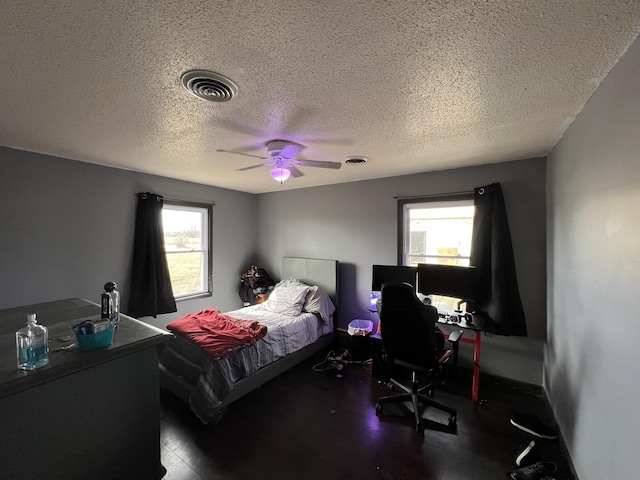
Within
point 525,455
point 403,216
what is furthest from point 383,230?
point 525,455

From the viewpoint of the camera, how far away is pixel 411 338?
2.19 meters

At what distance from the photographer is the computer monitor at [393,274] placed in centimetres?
308

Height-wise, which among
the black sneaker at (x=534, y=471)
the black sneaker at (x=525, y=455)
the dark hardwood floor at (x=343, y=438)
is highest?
the black sneaker at (x=534, y=471)

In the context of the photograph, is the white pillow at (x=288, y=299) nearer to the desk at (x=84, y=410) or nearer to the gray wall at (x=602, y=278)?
the desk at (x=84, y=410)

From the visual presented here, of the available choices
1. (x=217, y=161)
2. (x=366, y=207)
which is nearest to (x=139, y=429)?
(x=217, y=161)

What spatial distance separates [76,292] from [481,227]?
14.3ft

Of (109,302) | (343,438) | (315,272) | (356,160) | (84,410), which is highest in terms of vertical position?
(356,160)

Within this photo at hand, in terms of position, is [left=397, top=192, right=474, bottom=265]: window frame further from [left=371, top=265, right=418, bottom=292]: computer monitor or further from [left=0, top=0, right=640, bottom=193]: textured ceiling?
[left=0, top=0, right=640, bottom=193]: textured ceiling

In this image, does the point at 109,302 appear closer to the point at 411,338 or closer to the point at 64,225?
the point at 411,338

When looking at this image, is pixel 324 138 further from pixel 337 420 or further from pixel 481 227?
pixel 337 420

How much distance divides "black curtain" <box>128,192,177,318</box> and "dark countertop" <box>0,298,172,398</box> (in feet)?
4.73

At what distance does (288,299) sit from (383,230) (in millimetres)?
1626

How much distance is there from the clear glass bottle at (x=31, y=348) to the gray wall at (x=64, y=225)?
2.30m

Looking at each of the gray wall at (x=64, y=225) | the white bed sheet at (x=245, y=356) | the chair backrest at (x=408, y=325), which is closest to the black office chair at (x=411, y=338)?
the chair backrest at (x=408, y=325)
